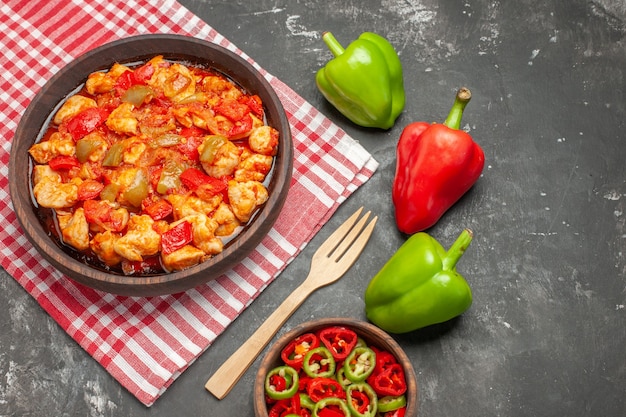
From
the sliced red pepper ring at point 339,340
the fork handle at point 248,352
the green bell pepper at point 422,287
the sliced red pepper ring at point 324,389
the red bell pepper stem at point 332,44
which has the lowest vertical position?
the fork handle at point 248,352

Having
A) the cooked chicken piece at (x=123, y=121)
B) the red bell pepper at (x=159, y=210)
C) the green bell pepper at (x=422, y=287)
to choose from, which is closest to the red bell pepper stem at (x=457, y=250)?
the green bell pepper at (x=422, y=287)

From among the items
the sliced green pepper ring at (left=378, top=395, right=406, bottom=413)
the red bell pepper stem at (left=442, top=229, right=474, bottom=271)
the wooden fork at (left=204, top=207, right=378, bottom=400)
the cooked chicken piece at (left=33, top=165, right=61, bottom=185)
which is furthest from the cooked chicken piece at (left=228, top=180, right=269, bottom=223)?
the sliced green pepper ring at (left=378, top=395, right=406, bottom=413)

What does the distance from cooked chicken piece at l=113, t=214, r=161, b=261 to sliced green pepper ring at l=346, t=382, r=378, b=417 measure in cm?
116

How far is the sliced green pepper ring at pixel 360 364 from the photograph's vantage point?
3.41m

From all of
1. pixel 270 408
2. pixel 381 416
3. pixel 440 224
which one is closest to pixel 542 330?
pixel 440 224

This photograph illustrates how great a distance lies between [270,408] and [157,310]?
34.1 inches

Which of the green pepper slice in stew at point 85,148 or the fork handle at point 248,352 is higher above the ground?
the green pepper slice in stew at point 85,148

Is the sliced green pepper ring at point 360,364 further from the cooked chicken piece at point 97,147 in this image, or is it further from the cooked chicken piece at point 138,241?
the cooked chicken piece at point 97,147

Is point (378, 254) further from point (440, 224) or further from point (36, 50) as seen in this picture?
point (36, 50)

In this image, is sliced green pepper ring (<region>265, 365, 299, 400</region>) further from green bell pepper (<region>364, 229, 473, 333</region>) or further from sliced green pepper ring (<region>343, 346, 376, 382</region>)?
green bell pepper (<region>364, 229, 473, 333</region>)

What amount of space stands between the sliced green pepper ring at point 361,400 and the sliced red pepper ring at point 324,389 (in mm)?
54

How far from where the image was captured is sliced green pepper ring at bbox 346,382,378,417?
331 cm

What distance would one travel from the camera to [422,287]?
3.64m

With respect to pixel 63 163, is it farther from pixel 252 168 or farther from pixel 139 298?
pixel 252 168
